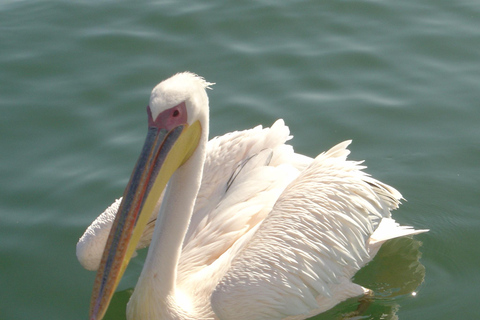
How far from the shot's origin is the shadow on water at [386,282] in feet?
15.0

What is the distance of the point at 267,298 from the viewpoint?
12.9 feet

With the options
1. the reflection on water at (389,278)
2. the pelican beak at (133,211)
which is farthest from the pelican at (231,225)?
the reflection on water at (389,278)

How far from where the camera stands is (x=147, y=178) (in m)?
3.61

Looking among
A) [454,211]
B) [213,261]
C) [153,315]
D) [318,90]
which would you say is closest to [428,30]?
[318,90]

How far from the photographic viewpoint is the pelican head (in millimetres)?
3590

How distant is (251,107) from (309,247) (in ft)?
8.56

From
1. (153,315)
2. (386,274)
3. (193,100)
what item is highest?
(193,100)

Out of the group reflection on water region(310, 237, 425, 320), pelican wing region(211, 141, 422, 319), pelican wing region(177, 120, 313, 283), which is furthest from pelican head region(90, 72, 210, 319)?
reflection on water region(310, 237, 425, 320)

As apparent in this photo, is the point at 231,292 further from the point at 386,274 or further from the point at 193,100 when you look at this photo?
the point at 386,274

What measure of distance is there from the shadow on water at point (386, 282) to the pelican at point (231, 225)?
22cm

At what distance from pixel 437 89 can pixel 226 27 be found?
2368 mm

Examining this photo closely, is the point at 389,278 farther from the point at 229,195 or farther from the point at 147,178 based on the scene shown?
the point at 147,178

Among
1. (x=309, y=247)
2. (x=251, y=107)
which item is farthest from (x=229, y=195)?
(x=251, y=107)

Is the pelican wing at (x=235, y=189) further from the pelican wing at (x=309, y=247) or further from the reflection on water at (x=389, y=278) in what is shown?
the reflection on water at (x=389, y=278)
